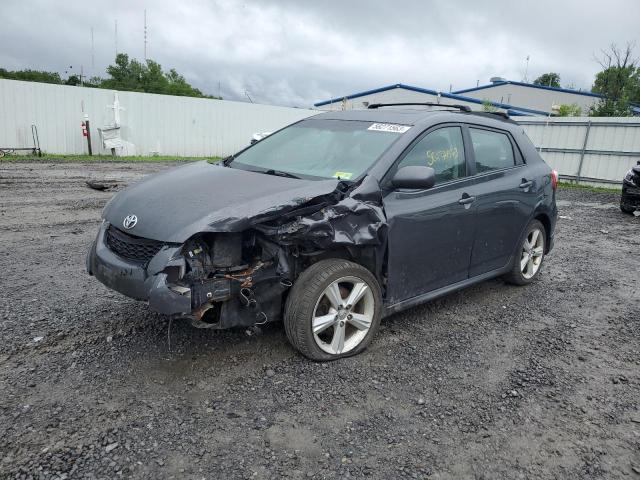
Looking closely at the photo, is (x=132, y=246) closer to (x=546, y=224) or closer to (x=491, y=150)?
(x=491, y=150)

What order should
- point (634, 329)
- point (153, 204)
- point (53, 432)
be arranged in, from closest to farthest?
point (53, 432) < point (153, 204) < point (634, 329)

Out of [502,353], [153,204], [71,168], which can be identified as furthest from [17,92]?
[502,353]

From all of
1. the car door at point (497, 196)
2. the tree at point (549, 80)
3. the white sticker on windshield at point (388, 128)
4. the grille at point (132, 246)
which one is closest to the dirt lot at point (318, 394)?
the car door at point (497, 196)

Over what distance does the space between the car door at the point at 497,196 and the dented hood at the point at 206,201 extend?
5.15ft

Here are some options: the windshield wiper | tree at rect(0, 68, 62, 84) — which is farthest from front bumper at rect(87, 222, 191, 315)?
tree at rect(0, 68, 62, 84)

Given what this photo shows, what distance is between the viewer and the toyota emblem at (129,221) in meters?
3.10

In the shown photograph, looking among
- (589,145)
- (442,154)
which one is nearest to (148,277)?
(442,154)

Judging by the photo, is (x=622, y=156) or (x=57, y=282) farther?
(x=622, y=156)

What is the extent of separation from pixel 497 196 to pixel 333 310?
2001 millimetres

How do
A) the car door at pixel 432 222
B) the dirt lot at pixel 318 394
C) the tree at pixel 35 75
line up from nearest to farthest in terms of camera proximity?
the dirt lot at pixel 318 394, the car door at pixel 432 222, the tree at pixel 35 75

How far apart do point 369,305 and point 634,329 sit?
8.12 feet

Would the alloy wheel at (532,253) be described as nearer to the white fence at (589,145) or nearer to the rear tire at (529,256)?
the rear tire at (529,256)

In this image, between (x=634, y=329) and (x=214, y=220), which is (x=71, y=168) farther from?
(x=634, y=329)

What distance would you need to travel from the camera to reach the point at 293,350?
3467 mm
